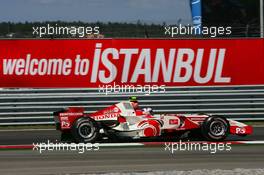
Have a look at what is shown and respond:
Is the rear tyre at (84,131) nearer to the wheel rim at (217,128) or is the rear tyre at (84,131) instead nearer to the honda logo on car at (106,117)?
the honda logo on car at (106,117)

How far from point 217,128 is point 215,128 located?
4 centimetres

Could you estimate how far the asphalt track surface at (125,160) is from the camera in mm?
10359

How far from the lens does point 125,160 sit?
1127 centimetres

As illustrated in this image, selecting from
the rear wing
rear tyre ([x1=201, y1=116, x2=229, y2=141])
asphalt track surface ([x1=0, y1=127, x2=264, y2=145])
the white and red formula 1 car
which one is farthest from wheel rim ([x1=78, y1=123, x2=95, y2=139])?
rear tyre ([x1=201, y1=116, x2=229, y2=141])

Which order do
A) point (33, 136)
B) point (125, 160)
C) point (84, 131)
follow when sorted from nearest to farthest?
point (125, 160) < point (84, 131) < point (33, 136)

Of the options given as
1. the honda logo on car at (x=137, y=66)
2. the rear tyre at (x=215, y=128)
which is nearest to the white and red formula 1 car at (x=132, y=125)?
the rear tyre at (x=215, y=128)

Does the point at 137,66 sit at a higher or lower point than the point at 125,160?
higher

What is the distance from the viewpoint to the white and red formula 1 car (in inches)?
534

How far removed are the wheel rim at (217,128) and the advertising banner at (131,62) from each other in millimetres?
5055

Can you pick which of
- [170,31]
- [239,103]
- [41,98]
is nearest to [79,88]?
[41,98]

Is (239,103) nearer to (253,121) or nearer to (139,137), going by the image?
(253,121)

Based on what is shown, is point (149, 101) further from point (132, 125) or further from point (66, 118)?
point (66, 118)

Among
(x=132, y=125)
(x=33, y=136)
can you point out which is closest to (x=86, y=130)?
(x=132, y=125)

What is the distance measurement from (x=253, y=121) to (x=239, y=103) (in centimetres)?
61
